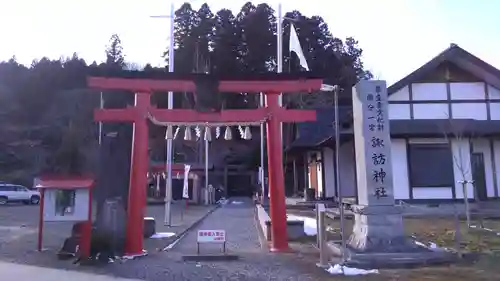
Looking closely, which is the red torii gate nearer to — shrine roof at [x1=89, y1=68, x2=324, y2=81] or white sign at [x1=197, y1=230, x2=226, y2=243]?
shrine roof at [x1=89, y1=68, x2=324, y2=81]

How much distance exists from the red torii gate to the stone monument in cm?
194

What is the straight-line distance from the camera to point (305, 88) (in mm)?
12297

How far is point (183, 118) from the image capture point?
1223 centimetres

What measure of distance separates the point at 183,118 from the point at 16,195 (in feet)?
105

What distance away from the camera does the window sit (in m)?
20.9

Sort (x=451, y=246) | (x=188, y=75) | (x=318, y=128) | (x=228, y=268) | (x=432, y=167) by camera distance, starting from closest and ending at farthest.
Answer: (x=228, y=268), (x=451, y=246), (x=188, y=75), (x=432, y=167), (x=318, y=128)

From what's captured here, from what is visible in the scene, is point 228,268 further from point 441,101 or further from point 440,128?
point 441,101

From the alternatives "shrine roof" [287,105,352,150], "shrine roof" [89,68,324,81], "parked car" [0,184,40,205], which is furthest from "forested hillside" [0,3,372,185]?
"shrine roof" [89,68,324,81]

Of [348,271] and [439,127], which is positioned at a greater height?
[439,127]

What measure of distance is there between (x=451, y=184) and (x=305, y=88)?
12.0m

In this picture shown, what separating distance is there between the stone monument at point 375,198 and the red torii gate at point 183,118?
194cm

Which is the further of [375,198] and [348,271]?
[375,198]

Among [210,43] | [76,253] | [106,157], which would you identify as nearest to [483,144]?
[106,157]

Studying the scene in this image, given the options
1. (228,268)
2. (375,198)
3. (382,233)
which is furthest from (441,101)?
(228,268)
